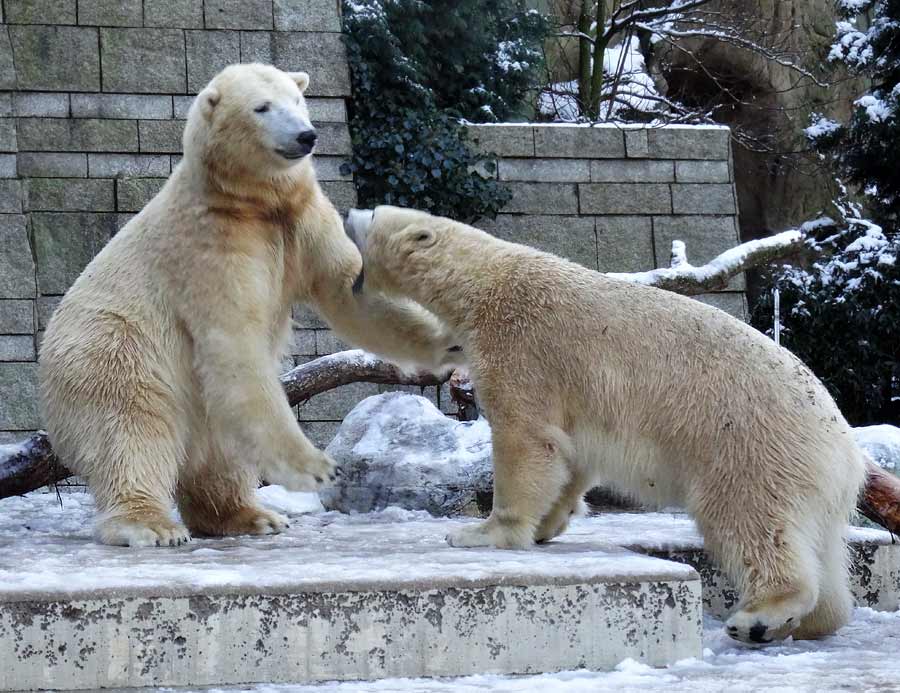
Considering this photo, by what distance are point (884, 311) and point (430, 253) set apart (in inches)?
258

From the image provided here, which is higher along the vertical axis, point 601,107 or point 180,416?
point 601,107

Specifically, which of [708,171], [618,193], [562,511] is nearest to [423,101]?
[618,193]

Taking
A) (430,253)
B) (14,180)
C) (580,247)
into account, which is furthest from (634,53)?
(430,253)

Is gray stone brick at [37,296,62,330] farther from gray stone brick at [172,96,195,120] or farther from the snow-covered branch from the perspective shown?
the snow-covered branch

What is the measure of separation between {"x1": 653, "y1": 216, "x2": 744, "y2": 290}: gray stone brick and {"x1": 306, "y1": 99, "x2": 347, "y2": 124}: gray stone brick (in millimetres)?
2227

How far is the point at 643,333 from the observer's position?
3535 mm

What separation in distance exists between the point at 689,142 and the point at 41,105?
420 centimetres

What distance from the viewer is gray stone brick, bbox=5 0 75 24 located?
723 centimetres

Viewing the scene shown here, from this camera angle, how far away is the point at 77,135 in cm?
727

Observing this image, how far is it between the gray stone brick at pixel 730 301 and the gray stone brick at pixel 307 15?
2.97 metres

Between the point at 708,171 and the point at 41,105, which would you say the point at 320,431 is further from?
the point at 708,171

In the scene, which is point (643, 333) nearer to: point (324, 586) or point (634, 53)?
point (324, 586)

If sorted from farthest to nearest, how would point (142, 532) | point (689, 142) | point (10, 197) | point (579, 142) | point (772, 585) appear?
point (689, 142)
point (579, 142)
point (10, 197)
point (142, 532)
point (772, 585)

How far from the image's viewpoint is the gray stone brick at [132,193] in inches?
286
